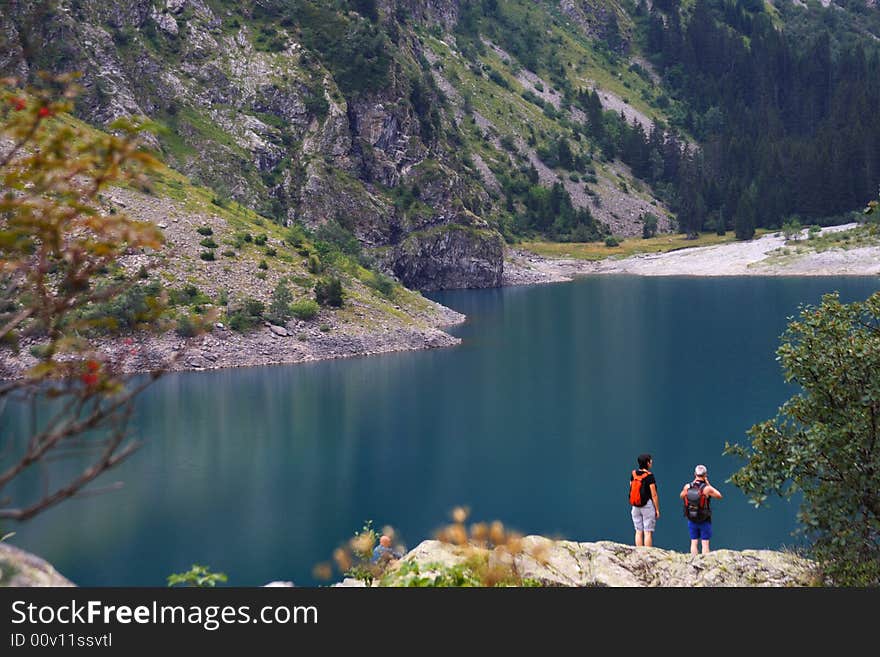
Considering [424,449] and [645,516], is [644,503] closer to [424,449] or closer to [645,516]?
[645,516]

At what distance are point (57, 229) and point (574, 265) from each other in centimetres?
16254

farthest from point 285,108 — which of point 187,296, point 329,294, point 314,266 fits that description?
point 187,296

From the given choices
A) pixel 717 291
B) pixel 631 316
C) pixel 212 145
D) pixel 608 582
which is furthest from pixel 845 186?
pixel 608 582

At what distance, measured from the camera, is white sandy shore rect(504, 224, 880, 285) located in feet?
431

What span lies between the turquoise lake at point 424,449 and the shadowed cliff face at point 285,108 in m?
52.7

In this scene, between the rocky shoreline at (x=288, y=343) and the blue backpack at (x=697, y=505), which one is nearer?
the blue backpack at (x=697, y=505)

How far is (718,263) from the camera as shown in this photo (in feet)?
489

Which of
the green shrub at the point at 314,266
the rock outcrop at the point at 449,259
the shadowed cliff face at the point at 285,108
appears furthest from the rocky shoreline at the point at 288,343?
the rock outcrop at the point at 449,259

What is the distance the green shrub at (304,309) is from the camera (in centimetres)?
8081

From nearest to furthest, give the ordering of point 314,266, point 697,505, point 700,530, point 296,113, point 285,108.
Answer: point 697,505, point 700,530, point 314,266, point 285,108, point 296,113

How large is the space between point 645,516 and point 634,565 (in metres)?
3.87

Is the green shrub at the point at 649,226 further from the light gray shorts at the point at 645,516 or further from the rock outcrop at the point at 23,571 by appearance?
the rock outcrop at the point at 23,571

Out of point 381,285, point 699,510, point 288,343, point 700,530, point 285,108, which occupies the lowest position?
point 700,530
